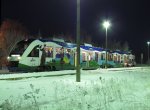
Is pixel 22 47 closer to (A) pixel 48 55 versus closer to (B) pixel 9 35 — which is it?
(A) pixel 48 55

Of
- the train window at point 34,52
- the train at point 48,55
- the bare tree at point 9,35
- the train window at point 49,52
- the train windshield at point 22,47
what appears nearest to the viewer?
the train at point 48,55

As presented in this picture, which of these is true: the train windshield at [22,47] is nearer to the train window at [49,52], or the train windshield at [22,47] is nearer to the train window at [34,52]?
the train window at [34,52]

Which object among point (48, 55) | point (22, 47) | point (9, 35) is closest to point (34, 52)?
point (22, 47)

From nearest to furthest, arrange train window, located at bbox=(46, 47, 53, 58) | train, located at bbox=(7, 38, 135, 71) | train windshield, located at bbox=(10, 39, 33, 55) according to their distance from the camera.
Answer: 1. train, located at bbox=(7, 38, 135, 71)
2. train windshield, located at bbox=(10, 39, 33, 55)
3. train window, located at bbox=(46, 47, 53, 58)

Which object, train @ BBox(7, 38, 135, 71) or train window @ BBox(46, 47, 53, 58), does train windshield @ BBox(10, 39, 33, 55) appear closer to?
train @ BBox(7, 38, 135, 71)

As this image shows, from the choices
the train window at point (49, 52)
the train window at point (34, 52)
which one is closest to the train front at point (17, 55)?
the train window at point (34, 52)

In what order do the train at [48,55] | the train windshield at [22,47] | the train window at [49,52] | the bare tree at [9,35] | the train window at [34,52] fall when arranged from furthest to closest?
the bare tree at [9,35]
the train window at [49,52]
the train windshield at [22,47]
the train window at [34,52]
the train at [48,55]

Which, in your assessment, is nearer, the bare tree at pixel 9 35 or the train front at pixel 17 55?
the train front at pixel 17 55

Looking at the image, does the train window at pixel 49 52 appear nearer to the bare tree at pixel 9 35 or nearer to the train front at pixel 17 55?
the train front at pixel 17 55

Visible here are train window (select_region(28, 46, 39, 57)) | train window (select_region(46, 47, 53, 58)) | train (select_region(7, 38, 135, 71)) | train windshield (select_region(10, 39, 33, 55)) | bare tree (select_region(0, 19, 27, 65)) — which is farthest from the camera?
bare tree (select_region(0, 19, 27, 65))

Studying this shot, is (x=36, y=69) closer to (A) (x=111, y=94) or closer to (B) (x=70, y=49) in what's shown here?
(B) (x=70, y=49)

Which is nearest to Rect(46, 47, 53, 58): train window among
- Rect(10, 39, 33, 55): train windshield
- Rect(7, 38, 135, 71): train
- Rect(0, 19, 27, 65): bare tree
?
Rect(7, 38, 135, 71): train

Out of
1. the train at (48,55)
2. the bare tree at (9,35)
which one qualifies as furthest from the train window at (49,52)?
the bare tree at (9,35)

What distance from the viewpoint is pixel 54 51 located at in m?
34.4
